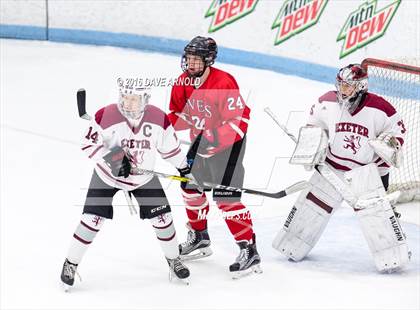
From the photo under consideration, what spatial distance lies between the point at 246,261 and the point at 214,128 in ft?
2.02

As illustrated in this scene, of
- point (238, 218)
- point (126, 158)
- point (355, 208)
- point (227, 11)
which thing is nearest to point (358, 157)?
point (355, 208)

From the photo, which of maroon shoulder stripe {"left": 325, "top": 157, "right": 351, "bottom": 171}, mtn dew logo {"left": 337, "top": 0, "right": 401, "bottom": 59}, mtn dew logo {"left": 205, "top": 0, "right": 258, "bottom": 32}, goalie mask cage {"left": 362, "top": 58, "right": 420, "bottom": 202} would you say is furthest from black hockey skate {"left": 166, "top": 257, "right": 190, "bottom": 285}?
mtn dew logo {"left": 205, "top": 0, "right": 258, "bottom": 32}

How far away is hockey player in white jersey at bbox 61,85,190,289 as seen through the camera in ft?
12.1

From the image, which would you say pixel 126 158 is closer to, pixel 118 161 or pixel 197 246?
pixel 118 161

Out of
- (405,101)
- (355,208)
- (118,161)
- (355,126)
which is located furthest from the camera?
(405,101)

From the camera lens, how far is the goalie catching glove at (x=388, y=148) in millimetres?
4008

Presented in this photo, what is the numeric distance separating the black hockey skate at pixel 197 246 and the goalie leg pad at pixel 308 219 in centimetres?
33

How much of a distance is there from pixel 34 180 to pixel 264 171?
1.41 m

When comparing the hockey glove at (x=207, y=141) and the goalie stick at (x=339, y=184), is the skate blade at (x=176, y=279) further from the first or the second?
the goalie stick at (x=339, y=184)

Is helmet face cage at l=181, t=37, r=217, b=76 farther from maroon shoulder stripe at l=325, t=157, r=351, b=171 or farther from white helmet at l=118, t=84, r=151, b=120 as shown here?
maroon shoulder stripe at l=325, t=157, r=351, b=171

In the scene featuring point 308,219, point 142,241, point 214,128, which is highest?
point 214,128

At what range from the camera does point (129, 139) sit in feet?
12.3

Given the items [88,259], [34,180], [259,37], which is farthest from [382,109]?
[259,37]

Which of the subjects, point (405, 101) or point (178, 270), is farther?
point (405, 101)
